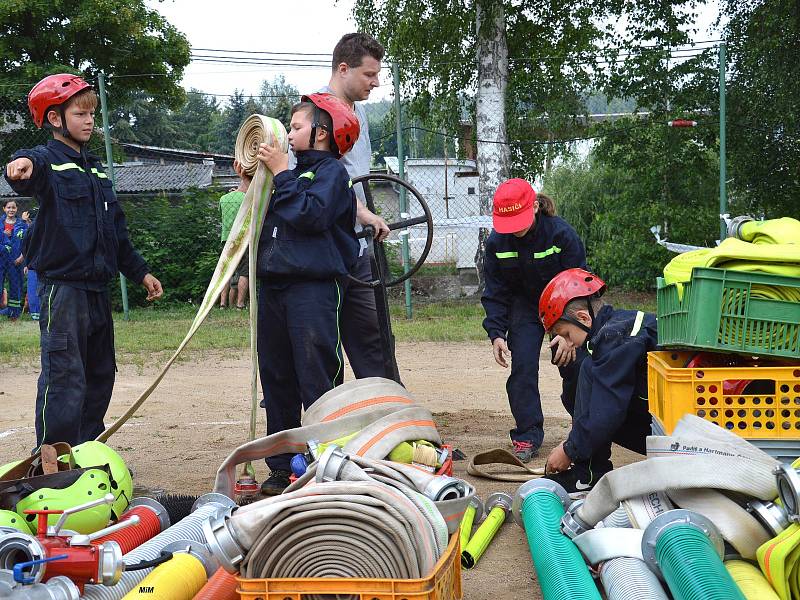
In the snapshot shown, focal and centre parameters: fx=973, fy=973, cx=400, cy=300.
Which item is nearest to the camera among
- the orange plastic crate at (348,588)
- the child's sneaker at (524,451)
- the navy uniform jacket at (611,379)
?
the orange plastic crate at (348,588)

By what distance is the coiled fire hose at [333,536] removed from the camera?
9.01 feet

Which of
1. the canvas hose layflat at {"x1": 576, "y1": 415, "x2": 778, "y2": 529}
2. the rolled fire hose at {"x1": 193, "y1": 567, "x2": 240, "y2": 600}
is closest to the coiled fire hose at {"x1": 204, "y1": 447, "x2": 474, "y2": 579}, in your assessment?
the rolled fire hose at {"x1": 193, "y1": 567, "x2": 240, "y2": 600}

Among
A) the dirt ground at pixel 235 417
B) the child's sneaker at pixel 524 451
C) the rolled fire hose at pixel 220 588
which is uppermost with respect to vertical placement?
the rolled fire hose at pixel 220 588

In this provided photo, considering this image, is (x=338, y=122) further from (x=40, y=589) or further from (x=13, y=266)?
(x=13, y=266)

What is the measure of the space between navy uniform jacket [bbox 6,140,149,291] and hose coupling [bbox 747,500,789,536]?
3563 millimetres

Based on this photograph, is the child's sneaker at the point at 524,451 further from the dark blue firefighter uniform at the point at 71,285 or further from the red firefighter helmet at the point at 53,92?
the red firefighter helmet at the point at 53,92

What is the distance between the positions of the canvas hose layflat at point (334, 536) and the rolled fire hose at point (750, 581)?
3.05 ft

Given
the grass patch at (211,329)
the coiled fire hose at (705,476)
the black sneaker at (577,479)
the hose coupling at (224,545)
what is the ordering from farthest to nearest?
the grass patch at (211,329) < the black sneaker at (577,479) < the coiled fire hose at (705,476) < the hose coupling at (224,545)

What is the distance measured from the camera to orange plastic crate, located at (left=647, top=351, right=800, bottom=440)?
3.53 m

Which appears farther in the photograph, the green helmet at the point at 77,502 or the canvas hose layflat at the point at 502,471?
the canvas hose layflat at the point at 502,471

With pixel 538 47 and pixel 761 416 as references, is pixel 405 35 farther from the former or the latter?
pixel 761 416

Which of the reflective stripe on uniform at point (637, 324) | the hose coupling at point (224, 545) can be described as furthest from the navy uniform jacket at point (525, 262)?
the hose coupling at point (224, 545)

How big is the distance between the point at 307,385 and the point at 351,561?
7.25ft

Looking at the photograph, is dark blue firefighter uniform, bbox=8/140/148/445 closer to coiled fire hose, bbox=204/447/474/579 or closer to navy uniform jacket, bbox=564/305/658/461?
coiled fire hose, bbox=204/447/474/579
